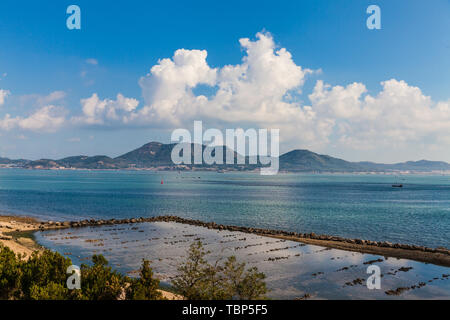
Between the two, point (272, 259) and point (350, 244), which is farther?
point (350, 244)

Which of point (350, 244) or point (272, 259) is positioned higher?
point (272, 259)

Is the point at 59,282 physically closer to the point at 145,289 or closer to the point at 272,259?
the point at 145,289

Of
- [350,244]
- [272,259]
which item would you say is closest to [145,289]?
[272,259]

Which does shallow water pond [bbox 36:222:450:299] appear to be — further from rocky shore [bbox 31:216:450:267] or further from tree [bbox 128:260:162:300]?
tree [bbox 128:260:162:300]

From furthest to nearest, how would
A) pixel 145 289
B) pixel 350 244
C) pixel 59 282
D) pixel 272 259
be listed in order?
pixel 350 244, pixel 272 259, pixel 59 282, pixel 145 289

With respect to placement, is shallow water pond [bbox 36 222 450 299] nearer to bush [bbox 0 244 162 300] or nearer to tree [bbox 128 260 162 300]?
tree [bbox 128 260 162 300]

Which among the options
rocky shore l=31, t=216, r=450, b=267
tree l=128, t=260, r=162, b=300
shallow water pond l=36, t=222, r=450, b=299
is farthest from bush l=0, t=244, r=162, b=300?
rocky shore l=31, t=216, r=450, b=267

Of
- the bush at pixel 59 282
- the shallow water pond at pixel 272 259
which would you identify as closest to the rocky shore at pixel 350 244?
the shallow water pond at pixel 272 259

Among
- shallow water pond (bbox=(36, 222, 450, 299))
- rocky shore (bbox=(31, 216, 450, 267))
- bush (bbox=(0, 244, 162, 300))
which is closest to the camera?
bush (bbox=(0, 244, 162, 300))

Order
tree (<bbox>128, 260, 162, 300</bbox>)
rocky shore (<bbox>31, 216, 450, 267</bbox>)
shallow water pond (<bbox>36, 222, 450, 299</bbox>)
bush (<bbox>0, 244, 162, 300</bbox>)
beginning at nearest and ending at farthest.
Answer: tree (<bbox>128, 260, 162, 300</bbox>) → bush (<bbox>0, 244, 162, 300</bbox>) → shallow water pond (<bbox>36, 222, 450, 299</bbox>) → rocky shore (<bbox>31, 216, 450, 267</bbox>)

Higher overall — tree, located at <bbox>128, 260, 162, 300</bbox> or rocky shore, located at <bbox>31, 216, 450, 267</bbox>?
tree, located at <bbox>128, 260, 162, 300</bbox>

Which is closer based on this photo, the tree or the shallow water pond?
the tree

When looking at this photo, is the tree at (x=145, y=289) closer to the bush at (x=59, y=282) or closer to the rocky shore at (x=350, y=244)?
the bush at (x=59, y=282)
